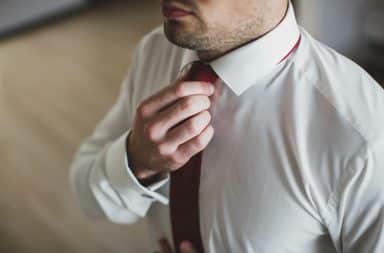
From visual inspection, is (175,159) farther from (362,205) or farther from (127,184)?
(362,205)

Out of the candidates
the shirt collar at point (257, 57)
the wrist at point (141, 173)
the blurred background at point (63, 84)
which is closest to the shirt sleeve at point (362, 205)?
the shirt collar at point (257, 57)

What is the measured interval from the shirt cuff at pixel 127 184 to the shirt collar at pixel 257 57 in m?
0.21

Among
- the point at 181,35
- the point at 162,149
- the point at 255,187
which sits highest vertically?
the point at 181,35

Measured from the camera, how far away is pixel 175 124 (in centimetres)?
95

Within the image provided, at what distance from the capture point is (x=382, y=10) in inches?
110

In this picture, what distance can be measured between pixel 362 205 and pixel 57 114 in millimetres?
2174

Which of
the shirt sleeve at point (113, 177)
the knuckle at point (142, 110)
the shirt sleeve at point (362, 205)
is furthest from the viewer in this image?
the shirt sleeve at point (113, 177)

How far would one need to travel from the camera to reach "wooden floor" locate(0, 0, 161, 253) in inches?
91.1

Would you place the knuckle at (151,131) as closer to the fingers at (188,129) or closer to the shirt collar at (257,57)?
the fingers at (188,129)

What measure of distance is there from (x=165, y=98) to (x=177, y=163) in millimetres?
100

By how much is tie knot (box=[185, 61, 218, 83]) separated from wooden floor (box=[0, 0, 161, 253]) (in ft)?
4.40

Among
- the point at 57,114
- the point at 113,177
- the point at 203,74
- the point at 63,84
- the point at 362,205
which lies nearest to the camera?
the point at 362,205

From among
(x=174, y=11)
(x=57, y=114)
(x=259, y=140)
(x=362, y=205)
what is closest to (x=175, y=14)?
(x=174, y=11)

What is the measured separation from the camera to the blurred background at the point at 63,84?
234 cm
